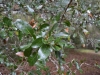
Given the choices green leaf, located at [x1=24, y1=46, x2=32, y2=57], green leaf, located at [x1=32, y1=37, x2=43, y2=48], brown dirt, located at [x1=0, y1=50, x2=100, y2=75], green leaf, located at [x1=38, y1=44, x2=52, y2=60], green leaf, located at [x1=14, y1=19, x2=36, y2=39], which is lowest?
brown dirt, located at [x1=0, y1=50, x2=100, y2=75]

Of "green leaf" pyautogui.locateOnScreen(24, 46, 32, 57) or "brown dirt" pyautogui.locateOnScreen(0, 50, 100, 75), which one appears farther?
"brown dirt" pyautogui.locateOnScreen(0, 50, 100, 75)

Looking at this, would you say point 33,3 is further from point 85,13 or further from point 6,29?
point 6,29

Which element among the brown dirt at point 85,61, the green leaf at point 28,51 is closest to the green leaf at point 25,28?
the green leaf at point 28,51

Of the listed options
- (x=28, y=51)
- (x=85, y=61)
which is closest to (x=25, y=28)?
(x=28, y=51)

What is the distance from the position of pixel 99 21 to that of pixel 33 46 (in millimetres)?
1197

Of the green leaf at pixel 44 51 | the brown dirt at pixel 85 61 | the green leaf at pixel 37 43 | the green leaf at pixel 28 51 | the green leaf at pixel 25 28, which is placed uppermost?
the green leaf at pixel 25 28

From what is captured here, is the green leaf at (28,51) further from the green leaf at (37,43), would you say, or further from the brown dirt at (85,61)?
the brown dirt at (85,61)

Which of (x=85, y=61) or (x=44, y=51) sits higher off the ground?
(x=44, y=51)

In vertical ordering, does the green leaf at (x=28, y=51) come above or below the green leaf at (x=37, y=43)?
below

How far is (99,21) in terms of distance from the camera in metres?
1.81

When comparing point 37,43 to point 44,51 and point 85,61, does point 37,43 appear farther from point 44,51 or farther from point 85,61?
point 85,61

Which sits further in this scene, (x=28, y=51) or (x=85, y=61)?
(x=85, y=61)

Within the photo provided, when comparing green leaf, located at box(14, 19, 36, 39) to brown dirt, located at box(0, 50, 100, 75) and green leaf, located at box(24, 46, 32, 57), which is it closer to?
green leaf, located at box(24, 46, 32, 57)

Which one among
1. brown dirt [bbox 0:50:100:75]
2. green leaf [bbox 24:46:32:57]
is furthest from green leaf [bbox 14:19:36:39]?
brown dirt [bbox 0:50:100:75]
